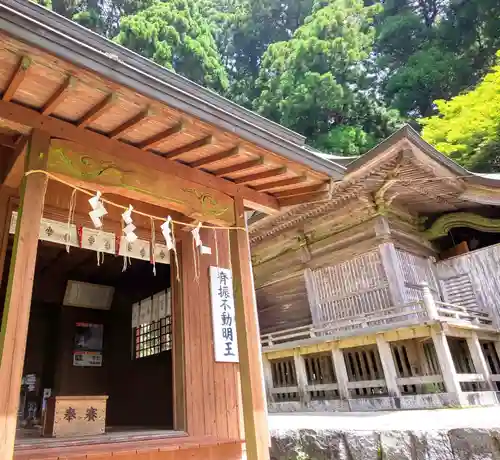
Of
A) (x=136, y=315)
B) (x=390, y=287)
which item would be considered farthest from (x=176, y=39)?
(x=136, y=315)

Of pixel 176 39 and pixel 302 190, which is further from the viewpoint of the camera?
pixel 176 39

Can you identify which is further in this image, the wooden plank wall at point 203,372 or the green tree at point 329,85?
the green tree at point 329,85

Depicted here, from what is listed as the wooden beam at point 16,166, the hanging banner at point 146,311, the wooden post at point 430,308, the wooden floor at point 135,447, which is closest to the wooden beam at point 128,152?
the wooden beam at point 16,166

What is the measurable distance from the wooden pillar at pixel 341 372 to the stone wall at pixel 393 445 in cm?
469

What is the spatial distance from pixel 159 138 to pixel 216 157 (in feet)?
2.29

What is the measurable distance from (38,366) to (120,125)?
799cm

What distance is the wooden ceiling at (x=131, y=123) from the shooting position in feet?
10.1

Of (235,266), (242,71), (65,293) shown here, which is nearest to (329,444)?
(235,266)

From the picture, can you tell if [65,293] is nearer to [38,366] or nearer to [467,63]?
[38,366]

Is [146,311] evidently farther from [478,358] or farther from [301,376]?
[478,358]

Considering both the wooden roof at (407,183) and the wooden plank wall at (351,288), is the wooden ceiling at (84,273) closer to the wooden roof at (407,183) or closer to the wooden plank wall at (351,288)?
the wooden roof at (407,183)

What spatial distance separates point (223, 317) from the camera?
5633 mm

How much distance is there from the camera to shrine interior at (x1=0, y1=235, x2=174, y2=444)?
8.31 meters

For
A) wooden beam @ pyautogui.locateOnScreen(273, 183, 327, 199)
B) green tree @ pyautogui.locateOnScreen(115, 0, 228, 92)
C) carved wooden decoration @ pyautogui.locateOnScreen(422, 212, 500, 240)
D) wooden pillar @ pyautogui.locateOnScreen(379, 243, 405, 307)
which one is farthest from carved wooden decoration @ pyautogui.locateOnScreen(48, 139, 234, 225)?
green tree @ pyautogui.locateOnScreen(115, 0, 228, 92)
